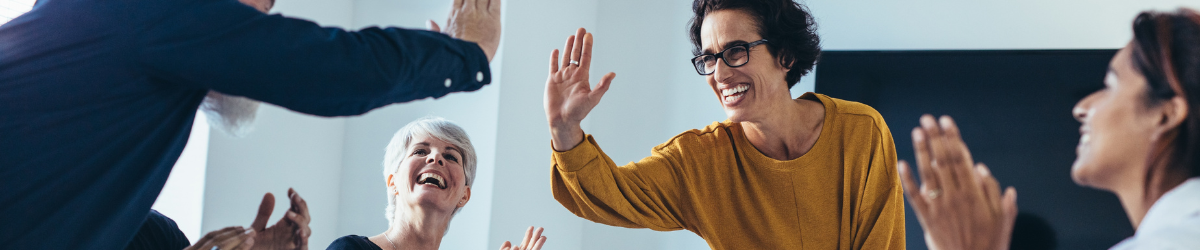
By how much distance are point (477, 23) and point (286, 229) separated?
0.57 metres

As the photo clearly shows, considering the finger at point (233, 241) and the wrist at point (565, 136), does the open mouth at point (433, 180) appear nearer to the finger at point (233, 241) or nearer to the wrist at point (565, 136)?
the wrist at point (565, 136)

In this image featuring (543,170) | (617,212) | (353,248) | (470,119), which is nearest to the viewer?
(617,212)

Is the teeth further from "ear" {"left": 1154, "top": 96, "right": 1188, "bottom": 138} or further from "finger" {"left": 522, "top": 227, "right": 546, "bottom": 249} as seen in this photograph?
"ear" {"left": 1154, "top": 96, "right": 1188, "bottom": 138}

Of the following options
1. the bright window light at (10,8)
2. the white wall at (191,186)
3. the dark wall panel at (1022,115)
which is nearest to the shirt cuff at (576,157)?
the white wall at (191,186)

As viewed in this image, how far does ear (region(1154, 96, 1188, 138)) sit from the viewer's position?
966 millimetres

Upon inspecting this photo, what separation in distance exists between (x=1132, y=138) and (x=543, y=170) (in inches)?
117

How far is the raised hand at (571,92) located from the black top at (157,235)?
865 mm

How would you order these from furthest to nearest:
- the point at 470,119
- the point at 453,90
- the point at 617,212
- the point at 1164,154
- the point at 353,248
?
the point at 470,119
the point at 353,248
the point at 617,212
the point at 453,90
the point at 1164,154

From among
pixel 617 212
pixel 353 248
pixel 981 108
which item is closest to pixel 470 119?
pixel 353 248

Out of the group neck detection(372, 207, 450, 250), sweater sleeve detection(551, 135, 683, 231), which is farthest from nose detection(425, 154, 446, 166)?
sweater sleeve detection(551, 135, 683, 231)

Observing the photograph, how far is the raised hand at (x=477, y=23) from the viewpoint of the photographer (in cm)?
130

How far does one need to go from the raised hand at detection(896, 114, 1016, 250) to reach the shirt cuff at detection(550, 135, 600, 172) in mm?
826

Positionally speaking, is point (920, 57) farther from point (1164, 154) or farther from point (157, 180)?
point (157, 180)

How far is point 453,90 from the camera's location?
1.22 metres
